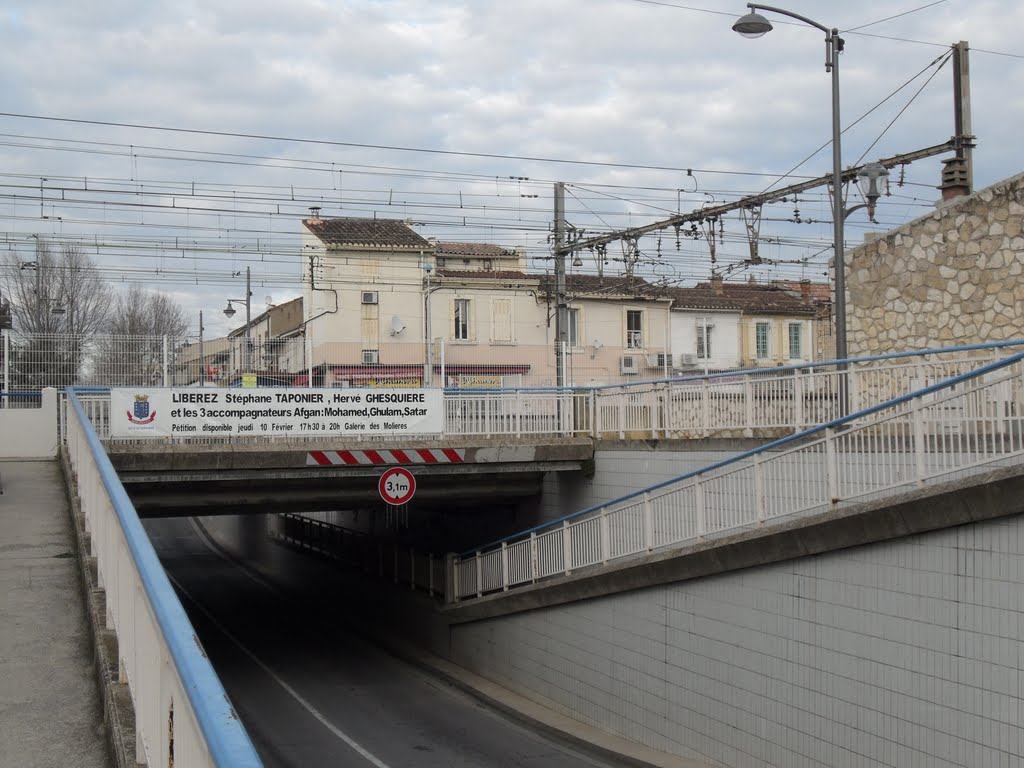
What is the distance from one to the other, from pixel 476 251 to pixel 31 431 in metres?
27.3

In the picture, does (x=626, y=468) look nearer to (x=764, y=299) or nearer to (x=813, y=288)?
(x=764, y=299)

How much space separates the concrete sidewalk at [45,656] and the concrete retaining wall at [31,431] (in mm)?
7273

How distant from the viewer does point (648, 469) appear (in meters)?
18.3

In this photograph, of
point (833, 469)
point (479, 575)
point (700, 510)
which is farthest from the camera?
point (479, 575)

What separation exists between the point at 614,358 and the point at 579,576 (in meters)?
26.2

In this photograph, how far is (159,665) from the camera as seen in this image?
411cm

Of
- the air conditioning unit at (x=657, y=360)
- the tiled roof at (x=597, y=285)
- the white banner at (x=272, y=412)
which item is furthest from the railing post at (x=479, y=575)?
the air conditioning unit at (x=657, y=360)

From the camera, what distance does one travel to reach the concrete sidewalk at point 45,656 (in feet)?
17.6

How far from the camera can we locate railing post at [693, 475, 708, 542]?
13.7 metres

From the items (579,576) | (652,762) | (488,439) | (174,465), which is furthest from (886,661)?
(174,465)

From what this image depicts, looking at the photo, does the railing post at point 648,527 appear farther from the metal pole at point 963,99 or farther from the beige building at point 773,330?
the beige building at point 773,330

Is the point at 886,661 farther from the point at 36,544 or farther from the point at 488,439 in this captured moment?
the point at 488,439

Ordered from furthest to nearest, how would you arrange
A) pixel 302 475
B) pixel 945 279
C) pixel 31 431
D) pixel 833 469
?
pixel 302 475, pixel 31 431, pixel 945 279, pixel 833 469

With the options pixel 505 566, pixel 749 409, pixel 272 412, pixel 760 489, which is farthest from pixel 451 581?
pixel 760 489
